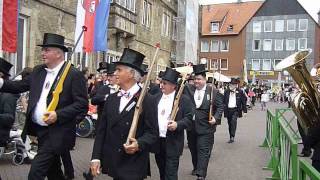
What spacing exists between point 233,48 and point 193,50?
105 ft

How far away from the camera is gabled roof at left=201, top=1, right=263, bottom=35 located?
217ft

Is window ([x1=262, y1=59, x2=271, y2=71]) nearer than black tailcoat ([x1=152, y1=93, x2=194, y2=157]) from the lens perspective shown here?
No

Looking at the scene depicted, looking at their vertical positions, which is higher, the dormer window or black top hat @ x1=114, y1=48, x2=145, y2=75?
the dormer window

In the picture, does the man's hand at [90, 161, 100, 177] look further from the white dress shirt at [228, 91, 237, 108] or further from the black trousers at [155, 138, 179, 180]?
the white dress shirt at [228, 91, 237, 108]

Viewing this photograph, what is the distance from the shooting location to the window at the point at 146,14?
84.7ft

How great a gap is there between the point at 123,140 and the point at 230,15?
65747 mm

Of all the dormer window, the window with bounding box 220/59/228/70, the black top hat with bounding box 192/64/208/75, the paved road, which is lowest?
the paved road

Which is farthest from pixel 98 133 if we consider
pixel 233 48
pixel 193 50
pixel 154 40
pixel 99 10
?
pixel 233 48

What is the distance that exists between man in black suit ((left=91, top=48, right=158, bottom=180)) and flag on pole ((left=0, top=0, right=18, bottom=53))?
22.3 feet

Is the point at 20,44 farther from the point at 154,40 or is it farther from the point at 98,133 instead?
the point at 154,40

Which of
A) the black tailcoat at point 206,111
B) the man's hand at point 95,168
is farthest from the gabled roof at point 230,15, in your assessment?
the man's hand at point 95,168

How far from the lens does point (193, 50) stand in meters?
34.2

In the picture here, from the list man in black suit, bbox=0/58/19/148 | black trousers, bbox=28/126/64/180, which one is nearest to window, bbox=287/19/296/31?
man in black suit, bbox=0/58/19/148

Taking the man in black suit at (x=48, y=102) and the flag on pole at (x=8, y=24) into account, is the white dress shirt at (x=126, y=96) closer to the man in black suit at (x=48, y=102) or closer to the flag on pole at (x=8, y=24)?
the man in black suit at (x=48, y=102)
